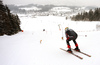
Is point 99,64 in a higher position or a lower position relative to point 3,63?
higher

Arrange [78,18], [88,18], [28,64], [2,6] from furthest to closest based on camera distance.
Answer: [78,18] < [88,18] < [2,6] < [28,64]

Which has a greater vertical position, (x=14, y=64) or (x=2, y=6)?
(x=2, y=6)

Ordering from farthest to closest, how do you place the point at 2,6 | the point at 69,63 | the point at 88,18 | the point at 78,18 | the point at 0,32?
1. the point at 78,18
2. the point at 88,18
3. the point at 2,6
4. the point at 0,32
5. the point at 69,63

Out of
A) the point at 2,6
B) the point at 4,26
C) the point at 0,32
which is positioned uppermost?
the point at 2,6

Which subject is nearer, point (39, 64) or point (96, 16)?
point (39, 64)

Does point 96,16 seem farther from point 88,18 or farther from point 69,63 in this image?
point 69,63

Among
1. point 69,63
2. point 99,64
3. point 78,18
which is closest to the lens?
point 99,64

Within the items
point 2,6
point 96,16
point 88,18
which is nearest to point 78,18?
point 88,18

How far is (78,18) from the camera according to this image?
78375mm

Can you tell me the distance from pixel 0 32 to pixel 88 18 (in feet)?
237

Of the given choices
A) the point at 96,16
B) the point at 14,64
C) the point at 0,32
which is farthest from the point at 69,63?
the point at 96,16

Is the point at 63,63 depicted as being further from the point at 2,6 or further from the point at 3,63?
the point at 2,6

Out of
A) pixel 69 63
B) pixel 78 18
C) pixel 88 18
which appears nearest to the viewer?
pixel 69 63

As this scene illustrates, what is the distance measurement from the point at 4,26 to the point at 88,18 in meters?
71.0
